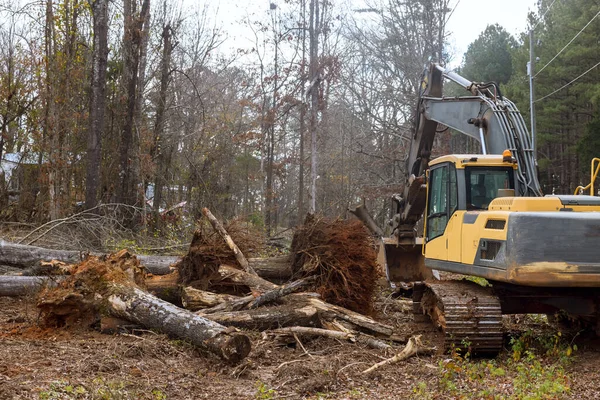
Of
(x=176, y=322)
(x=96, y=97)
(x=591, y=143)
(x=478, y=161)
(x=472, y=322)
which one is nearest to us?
(x=176, y=322)

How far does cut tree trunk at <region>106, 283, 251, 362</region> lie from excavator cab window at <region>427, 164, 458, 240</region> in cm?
348

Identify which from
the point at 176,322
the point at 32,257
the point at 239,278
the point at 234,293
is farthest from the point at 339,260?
the point at 32,257

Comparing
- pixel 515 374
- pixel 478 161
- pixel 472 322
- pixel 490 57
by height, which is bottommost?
pixel 515 374

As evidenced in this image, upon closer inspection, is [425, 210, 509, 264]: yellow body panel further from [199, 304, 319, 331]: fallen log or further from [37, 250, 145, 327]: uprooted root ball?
[37, 250, 145, 327]: uprooted root ball

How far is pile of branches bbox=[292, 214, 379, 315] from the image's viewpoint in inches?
378

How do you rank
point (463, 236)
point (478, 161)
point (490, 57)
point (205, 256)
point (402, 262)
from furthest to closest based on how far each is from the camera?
point (490, 57), point (402, 262), point (205, 256), point (478, 161), point (463, 236)

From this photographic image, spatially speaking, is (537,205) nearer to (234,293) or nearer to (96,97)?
(234,293)

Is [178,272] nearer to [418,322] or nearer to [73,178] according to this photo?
[418,322]

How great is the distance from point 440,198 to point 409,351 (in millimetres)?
2559

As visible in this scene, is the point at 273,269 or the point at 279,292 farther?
the point at 273,269

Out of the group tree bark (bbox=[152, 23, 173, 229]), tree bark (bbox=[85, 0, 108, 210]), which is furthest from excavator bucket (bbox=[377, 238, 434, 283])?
tree bark (bbox=[152, 23, 173, 229])

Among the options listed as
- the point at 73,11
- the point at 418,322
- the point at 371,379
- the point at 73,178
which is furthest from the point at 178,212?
the point at 371,379

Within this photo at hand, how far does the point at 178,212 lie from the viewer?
1872cm

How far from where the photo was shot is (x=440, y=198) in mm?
9328
